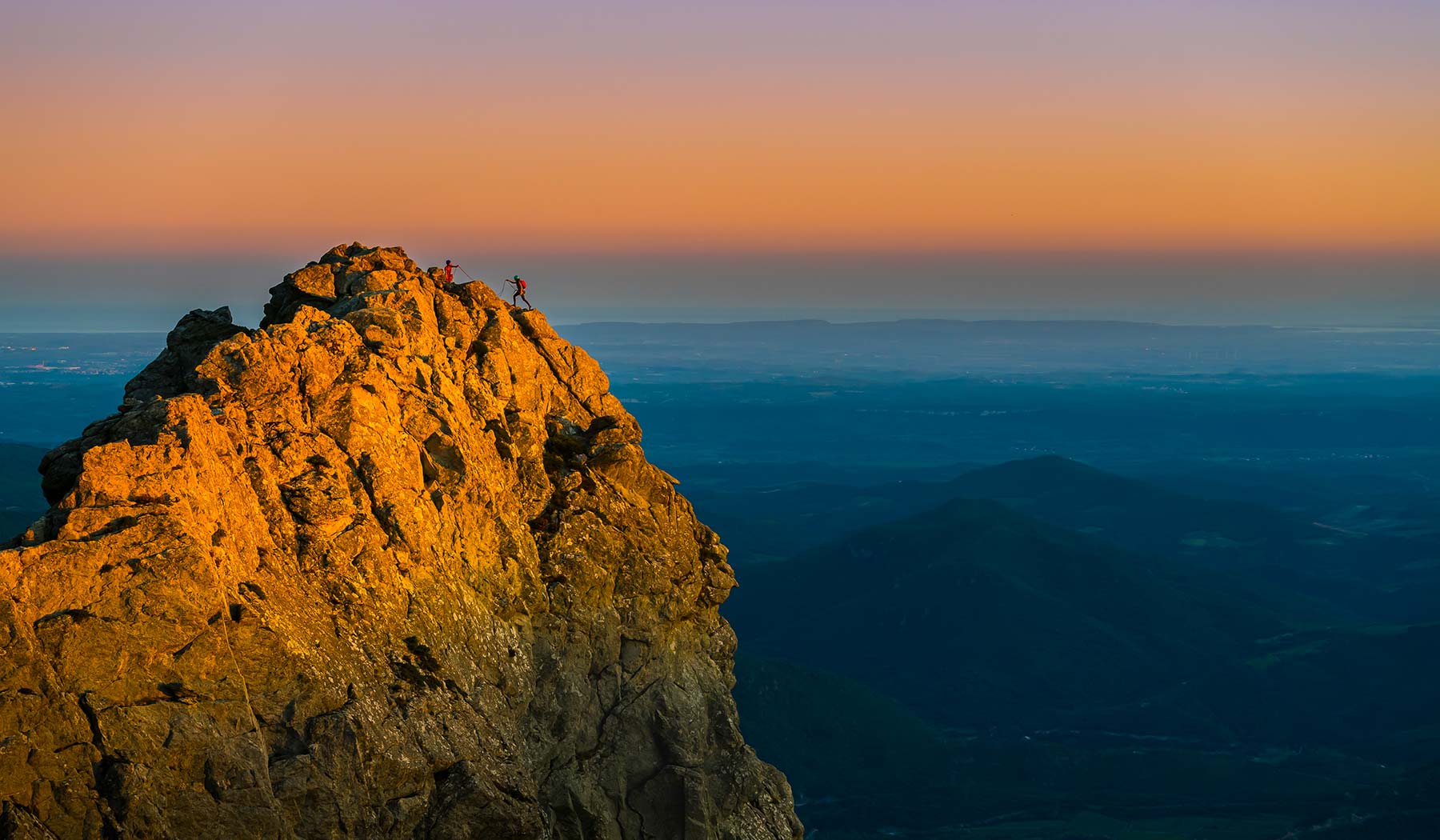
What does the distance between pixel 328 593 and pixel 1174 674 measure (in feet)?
622

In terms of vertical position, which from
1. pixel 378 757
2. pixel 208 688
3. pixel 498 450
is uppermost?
pixel 498 450

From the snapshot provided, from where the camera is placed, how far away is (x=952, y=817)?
141 metres

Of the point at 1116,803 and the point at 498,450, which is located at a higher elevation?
the point at 498,450

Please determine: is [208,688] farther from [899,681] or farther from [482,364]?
[899,681]

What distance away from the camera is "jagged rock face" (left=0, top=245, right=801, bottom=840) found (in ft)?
69.3

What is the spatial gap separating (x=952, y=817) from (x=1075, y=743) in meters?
35.4

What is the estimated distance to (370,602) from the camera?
84.6 feet

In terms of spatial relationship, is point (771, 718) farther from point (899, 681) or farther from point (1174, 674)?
point (1174, 674)

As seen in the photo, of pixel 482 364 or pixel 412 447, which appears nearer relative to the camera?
pixel 412 447

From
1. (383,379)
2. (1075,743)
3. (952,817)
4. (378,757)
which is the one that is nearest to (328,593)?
(378,757)

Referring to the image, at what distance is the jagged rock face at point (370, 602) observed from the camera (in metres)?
21.1

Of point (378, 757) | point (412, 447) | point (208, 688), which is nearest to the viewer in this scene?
point (208, 688)

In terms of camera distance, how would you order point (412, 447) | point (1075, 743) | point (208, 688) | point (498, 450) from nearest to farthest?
1. point (208, 688)
2. point (412, 447)
3. point (498, 450)
4. point (1075, 743)

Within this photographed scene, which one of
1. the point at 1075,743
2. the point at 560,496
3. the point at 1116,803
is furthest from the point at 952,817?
the point at 560,496
